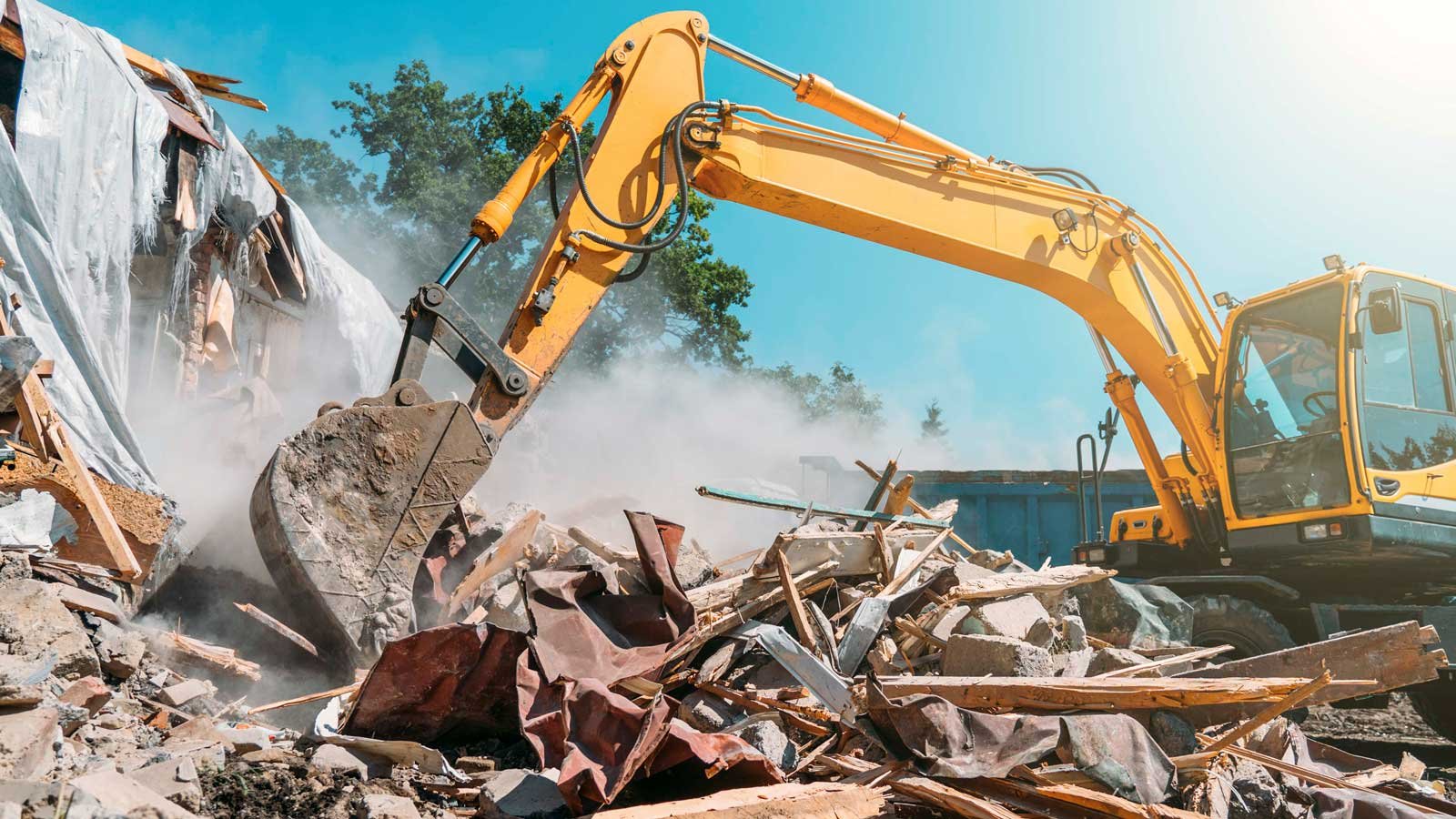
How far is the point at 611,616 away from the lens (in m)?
4.16

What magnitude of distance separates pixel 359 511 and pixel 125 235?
12.4 ft

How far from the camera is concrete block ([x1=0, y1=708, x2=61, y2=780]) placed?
8.61ft

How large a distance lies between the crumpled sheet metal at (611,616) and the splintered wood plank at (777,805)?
97 centimetres

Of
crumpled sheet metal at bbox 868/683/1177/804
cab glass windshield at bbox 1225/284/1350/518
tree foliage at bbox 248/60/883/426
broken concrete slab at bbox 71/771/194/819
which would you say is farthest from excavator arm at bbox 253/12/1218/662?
tree foliage at bbox 248/60/883/426

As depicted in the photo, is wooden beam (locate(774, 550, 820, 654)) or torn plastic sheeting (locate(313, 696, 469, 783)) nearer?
torn plastic sheeting (locate(313, 696, 469, 783))

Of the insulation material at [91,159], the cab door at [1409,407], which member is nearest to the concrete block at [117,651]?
the insulation material at [91,159]

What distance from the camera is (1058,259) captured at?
255 inches

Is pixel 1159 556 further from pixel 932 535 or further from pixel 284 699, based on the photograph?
pixel 284 699

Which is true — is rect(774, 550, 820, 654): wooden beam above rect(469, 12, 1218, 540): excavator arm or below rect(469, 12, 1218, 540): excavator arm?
below

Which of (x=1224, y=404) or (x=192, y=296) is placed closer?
(x=1224, y=404)

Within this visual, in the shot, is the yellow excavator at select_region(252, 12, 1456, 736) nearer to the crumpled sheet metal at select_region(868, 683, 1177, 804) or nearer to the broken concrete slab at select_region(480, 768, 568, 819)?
the broken concrete slab at select_region(480, 768, 568, 819)

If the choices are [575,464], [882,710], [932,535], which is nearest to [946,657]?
[882,710]

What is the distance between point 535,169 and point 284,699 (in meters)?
2.98

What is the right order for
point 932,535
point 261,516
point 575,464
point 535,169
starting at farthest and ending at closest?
point 575,464, point 932,535, point 535,169, point 261,516
